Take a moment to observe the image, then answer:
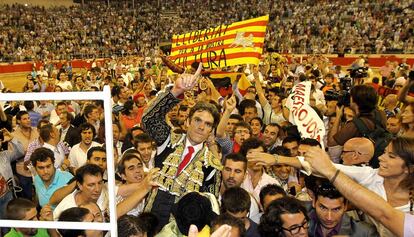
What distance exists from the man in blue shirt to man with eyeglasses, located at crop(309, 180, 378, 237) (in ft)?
7.32

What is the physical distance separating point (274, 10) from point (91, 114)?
28383 mm

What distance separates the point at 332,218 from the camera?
2.84 m

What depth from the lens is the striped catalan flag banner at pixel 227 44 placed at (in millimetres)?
6863

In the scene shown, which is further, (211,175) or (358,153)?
(358,153)

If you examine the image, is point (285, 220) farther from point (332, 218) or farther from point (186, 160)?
point (186, 160)

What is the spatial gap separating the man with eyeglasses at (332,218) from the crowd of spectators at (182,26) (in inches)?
835

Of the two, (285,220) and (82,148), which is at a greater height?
(82,148)

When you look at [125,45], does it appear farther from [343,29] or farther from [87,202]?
[87,202]

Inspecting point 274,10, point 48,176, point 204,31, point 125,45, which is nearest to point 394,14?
point 274,10

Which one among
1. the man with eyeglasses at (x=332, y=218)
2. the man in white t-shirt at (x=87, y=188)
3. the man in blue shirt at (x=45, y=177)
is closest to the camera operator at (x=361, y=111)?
the man with eyeglasses at (x=332, y=218)

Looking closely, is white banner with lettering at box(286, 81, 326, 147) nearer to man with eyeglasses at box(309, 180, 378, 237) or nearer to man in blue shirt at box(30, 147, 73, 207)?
man with eyeglasses at box(309, 180, 378, 237)


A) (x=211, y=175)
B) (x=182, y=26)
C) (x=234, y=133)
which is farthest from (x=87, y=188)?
(x=182, y=26)

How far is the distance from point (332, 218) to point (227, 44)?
14.9 feet

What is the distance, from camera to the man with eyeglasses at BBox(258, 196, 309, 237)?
2.72 metres
